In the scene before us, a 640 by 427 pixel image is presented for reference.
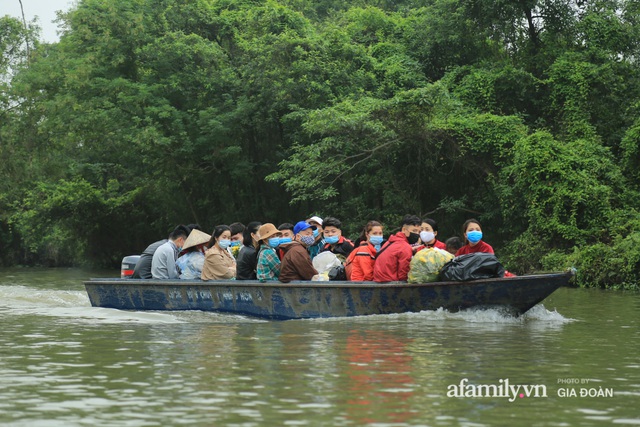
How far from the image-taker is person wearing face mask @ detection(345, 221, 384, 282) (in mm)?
13086

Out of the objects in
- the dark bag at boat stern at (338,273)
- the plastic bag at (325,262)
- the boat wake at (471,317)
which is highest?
the plastic bag at (325,262)

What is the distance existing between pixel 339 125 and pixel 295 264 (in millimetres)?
12724

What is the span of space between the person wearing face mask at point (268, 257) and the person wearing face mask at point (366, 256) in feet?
3.38

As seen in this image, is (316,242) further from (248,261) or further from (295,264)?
(295,264)

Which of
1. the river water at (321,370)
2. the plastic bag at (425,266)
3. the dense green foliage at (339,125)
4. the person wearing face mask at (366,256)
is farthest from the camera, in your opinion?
the dense green foliage at (339,125)

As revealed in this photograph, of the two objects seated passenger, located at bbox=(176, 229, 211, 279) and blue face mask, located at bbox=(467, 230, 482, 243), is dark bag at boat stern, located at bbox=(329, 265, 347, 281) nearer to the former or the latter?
blue face mask, located at bbox=(467, 230, 482, 243)

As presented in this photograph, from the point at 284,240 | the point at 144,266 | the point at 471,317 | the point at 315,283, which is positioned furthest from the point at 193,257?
the point at 471,317

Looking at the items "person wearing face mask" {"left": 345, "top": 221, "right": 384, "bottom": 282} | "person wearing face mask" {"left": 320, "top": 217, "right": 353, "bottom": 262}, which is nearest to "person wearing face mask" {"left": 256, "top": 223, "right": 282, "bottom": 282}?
"person wearing face mask" {"left": 320, "top": 217, "right": 353, "bottom": 262}

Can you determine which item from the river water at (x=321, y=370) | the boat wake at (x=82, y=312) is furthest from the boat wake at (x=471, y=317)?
the boat wake at (x=82, y=312)

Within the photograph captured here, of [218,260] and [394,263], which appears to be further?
[218,260]

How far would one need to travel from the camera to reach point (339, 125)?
2566cm

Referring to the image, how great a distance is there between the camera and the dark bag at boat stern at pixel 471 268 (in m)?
12.3

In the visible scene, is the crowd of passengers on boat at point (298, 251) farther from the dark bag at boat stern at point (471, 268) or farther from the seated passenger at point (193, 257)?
the dark bag at boat stern at point (471, 268)

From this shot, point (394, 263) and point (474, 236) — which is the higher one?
point (474, 236)
